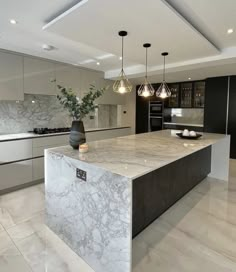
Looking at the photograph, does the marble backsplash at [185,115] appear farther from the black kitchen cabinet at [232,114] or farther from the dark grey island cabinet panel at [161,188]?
the dark grey island cabinet panel at [161,188]

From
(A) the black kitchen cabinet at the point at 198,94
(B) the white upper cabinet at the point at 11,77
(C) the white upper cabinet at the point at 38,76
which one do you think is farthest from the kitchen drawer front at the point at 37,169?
(A) the black kitchen cabinet at the point at 198,94

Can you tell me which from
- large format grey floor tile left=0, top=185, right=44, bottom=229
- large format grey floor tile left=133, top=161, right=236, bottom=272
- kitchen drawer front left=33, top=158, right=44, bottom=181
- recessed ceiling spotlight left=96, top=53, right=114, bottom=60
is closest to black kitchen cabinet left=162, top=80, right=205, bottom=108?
recessed ceiling spotlight left=96, top=53, right=114, bottom=60

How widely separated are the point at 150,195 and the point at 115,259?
84 cm

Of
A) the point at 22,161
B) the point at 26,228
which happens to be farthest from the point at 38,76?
the point at 26,228

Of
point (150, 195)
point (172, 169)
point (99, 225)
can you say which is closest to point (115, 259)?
point (99, 225)

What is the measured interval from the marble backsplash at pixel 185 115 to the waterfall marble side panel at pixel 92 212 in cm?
521

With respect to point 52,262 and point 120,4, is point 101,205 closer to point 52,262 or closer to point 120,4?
point 52,262

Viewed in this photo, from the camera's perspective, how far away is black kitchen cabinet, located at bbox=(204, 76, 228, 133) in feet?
17.7

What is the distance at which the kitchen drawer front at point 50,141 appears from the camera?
12.0 feet

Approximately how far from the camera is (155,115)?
679 cm

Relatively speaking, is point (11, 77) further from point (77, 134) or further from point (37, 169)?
point (77, 134)

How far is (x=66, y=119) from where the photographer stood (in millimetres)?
4945

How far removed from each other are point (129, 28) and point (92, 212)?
2081mm

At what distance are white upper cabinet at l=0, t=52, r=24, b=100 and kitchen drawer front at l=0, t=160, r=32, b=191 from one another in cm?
116
